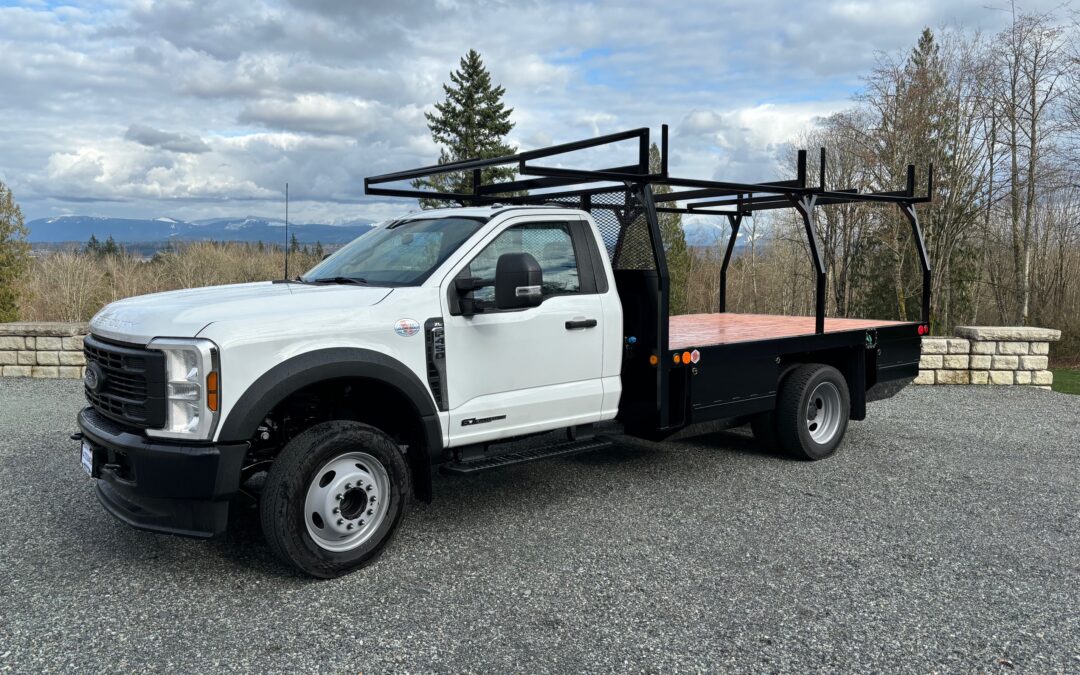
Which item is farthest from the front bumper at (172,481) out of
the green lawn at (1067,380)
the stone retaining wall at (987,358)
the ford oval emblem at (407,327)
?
the green lawn at (1067,380)

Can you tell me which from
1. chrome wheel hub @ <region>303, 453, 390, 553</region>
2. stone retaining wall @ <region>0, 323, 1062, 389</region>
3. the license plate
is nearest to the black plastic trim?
chrome wheel hub @ <region>303, 453, 390, 553</region>

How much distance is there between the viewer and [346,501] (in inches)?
175

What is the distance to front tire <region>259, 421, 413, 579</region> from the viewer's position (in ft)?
13.6

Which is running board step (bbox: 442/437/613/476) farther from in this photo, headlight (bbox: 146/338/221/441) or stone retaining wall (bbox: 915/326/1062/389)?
stone retaining wall (bbox: 915/326/1062/389)

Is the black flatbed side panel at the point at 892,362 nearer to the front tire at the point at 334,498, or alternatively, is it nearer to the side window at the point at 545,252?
the side window at the point at 545,252

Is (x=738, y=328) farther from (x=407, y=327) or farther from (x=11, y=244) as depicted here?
(x=11, y=244)

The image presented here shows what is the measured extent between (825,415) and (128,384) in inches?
228

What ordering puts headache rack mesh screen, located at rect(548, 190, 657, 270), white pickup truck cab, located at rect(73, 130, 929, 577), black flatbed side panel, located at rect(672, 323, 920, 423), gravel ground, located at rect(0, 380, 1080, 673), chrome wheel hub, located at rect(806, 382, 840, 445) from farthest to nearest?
chrome wheel hub, located at rect(806, 382, 840, 445) → black flatbed side panel, located at rect(672, 323, 920, 423) → headache rack mesh screen, located at rect(548, 190, 657, 270) → white pickup truck cab, located at rect(73, 130, 929, 577) → gravel ground, located at rect(0, 380, 1080, 673)

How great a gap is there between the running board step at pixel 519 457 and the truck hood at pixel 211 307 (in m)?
1.16

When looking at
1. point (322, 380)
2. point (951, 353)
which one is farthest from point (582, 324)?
point (951, 353)

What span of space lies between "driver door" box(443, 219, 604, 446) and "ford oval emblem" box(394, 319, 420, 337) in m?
0.22

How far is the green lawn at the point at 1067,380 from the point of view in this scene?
13742mm

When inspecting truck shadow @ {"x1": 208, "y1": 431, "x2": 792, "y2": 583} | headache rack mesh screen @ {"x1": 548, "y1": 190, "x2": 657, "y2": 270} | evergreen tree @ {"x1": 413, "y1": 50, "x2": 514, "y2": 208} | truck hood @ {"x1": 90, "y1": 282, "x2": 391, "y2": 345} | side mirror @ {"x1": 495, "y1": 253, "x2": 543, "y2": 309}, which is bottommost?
truck shadow @ {"x1": 208, "y1": 431, "x2": 792, "y2": 583}

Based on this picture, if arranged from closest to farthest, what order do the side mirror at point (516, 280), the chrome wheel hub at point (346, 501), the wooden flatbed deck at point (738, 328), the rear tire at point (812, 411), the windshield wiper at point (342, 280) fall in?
the chrome wheel hub at point (346, 501) → the side mirror at point (516, 280) → the windshield wiper at point (342, 280) → the wooden flatbed deck at point (738, 328) → the rear tire at point (812, 411)
